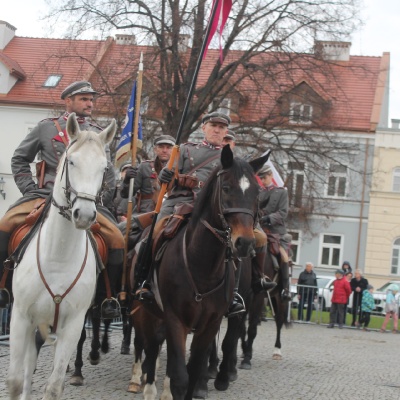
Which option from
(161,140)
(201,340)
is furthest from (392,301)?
(201,340)

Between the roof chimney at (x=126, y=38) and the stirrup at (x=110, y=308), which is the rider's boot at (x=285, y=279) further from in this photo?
the roof chimney at (x=126, y=38)

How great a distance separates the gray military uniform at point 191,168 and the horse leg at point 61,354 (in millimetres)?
2235

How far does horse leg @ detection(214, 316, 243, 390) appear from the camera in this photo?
35.8 ft

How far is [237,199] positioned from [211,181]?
57cm

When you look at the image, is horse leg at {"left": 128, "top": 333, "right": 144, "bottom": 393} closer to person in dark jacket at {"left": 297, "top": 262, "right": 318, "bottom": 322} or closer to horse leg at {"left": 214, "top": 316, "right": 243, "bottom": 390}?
horse leg at {"left": 214, "top": 316, "right": 243, "bottom": 390}

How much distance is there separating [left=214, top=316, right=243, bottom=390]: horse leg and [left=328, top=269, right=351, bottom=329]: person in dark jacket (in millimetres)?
17078

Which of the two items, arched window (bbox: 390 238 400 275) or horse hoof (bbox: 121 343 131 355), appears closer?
horse hoof (bbox: 121 343 131 355)

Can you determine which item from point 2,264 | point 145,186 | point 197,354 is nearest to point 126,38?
point 145,186

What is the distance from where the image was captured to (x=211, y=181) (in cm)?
845

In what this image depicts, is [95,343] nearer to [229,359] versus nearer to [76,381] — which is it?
[76,381]

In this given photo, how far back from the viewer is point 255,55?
106ft

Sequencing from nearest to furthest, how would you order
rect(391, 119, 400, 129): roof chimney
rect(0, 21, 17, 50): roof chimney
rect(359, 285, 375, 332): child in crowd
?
rect(359, 285, 375, 332): child in crowd, rect(391, 119, 400, 129): roof chimney, rect(0, 21, 17, 50): roof chimney

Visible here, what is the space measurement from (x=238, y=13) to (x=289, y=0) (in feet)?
6.59

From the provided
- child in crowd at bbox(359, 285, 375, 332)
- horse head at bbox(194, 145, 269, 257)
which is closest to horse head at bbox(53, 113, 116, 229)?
horse head at bbox(194, 145, 269, 257)
